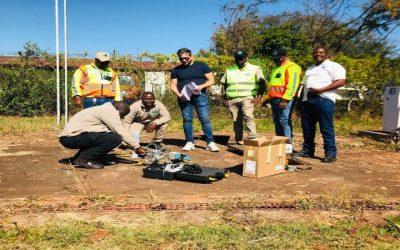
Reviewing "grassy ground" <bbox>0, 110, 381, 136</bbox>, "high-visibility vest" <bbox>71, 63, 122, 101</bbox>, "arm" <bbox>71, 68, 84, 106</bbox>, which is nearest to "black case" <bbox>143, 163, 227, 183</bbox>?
"high-visibility vest" <bbox>71, 63, 122, 101</bbox>

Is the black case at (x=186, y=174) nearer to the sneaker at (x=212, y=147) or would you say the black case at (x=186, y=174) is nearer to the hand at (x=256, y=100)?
the sneaker at (x=212, y=147)

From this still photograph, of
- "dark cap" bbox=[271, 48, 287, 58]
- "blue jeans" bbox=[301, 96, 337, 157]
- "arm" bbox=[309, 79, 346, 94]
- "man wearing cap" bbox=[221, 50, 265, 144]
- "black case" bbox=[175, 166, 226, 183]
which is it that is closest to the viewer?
"black case" bbox=[175, 166, 226, 183]

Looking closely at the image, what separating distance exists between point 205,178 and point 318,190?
1.36m

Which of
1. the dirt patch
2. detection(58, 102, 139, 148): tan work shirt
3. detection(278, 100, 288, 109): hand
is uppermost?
detection(278, 100, 288, 109): hand

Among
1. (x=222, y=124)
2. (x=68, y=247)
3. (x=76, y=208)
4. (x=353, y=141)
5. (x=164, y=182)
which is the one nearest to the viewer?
(x=68, y=247)

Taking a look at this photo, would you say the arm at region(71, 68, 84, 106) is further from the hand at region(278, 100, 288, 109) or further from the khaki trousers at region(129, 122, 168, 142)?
the hand at region(278, 100, 288, 109)

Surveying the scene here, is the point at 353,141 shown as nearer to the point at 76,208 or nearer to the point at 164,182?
the point at 164,182

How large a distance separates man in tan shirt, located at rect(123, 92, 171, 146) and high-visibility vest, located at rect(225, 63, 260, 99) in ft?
4.40

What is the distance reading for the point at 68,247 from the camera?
11.1 feet

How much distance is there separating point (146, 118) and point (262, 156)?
9.07 ft

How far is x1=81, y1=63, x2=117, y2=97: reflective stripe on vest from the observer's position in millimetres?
7730

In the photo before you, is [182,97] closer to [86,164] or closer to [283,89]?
[283,89]

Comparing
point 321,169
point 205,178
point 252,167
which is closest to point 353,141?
point 321,169

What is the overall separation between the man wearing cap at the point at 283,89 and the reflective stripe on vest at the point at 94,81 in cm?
290
